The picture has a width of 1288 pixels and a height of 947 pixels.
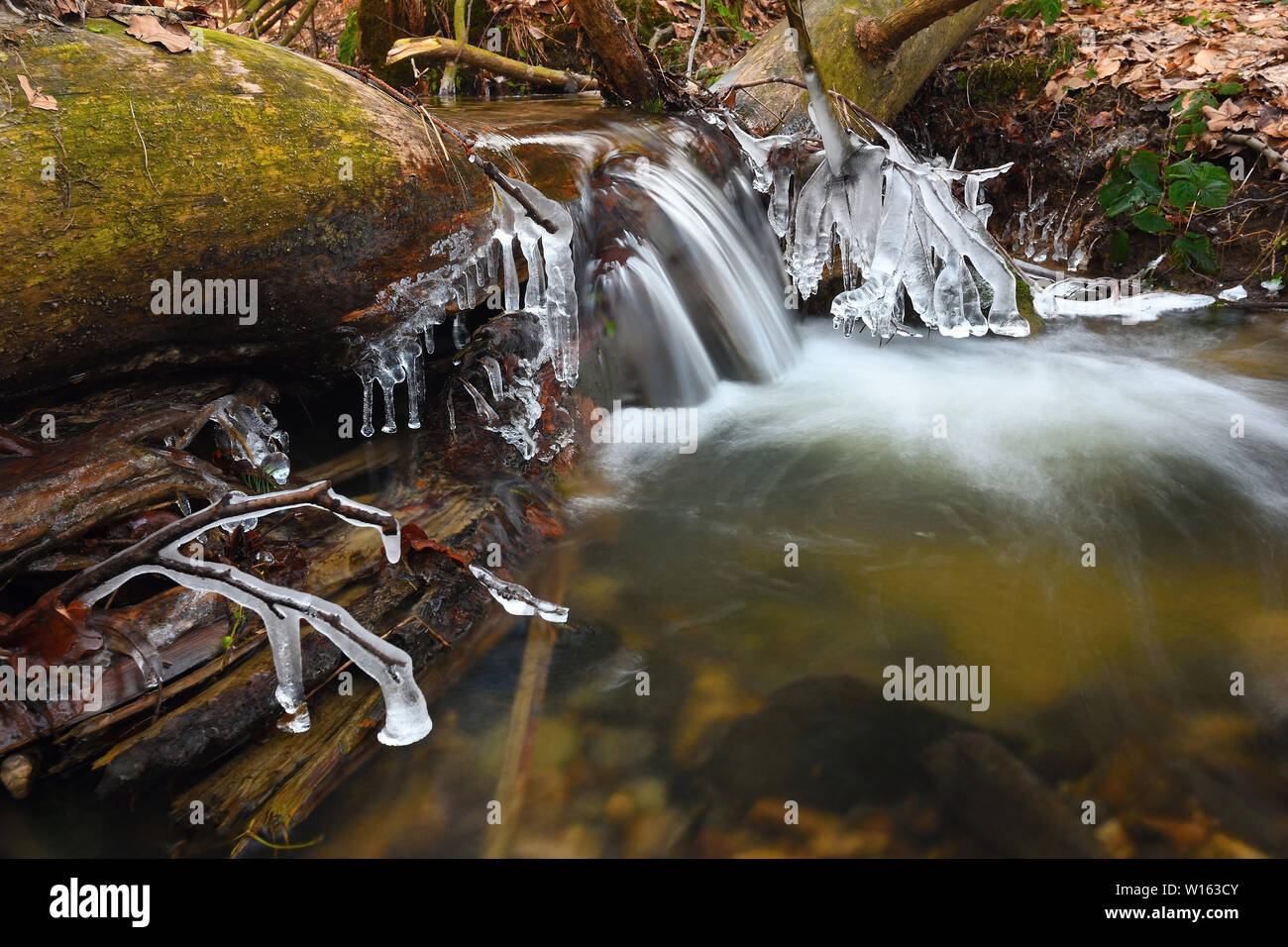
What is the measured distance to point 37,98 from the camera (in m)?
2.30

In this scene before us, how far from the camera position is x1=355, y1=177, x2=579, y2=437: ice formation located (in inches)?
131

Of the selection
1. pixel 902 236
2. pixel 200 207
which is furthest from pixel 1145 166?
pixel 200 207

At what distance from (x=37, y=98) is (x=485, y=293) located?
63.5 inches

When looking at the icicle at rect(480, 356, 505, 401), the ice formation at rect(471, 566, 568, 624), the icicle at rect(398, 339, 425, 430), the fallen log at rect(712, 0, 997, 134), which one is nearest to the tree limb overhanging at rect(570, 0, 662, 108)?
the fallen log at rect(712, 0, 997, 134)

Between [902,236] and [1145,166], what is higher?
[1145,166]

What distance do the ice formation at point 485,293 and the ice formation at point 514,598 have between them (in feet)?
3.18

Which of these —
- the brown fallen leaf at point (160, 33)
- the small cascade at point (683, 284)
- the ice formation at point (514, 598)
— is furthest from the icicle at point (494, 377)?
the brown fallen leaf at point (160, 33)

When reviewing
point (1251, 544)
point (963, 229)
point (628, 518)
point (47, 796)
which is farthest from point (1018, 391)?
point (47, 796)

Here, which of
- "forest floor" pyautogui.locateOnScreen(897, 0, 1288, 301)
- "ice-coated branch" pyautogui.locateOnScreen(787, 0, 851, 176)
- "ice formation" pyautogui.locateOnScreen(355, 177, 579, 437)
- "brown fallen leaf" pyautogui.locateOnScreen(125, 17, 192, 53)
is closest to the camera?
"brown fallen leaf" pyautogui.locateOnScreen(125, 17, 192, 53)

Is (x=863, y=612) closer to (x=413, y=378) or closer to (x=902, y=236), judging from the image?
(x=413, y=378)

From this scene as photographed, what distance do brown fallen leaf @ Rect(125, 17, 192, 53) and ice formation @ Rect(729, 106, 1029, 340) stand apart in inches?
114

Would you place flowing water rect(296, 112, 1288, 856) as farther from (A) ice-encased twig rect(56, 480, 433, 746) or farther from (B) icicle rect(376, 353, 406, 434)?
(B) icicle rect(376, 353, 406, 434)

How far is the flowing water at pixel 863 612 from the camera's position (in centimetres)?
224
